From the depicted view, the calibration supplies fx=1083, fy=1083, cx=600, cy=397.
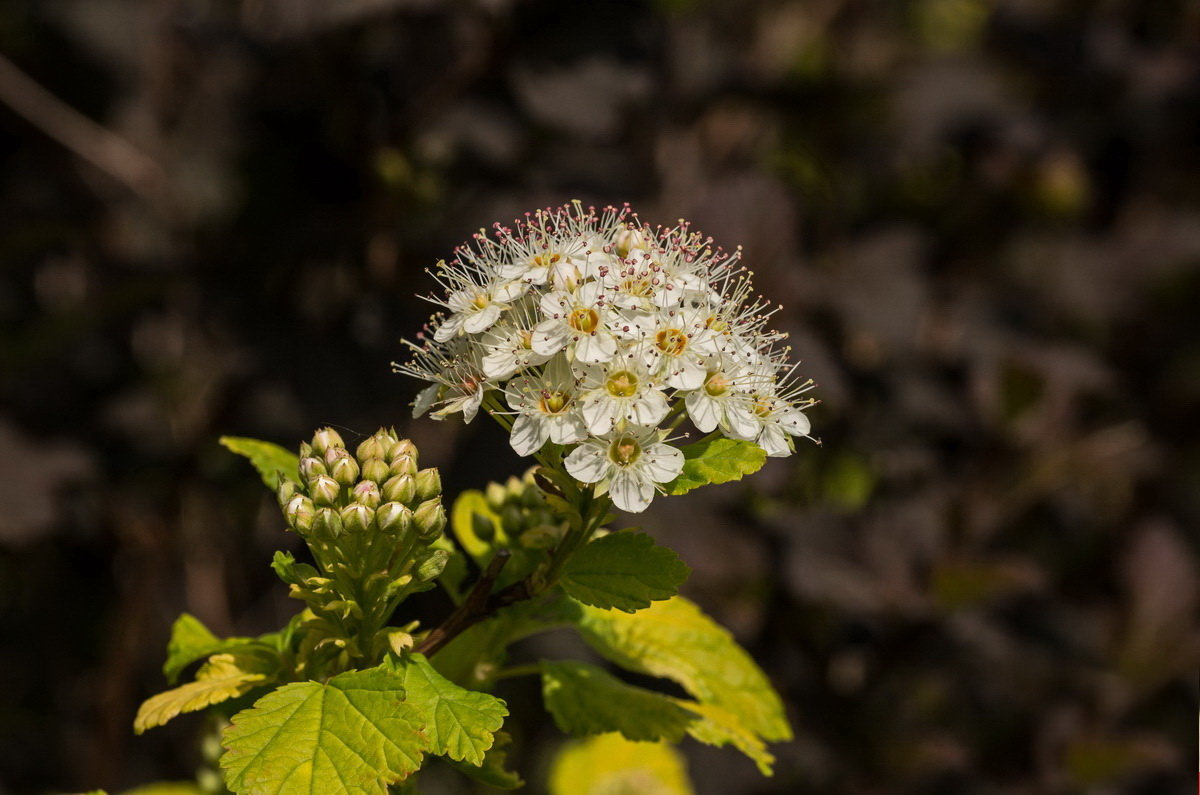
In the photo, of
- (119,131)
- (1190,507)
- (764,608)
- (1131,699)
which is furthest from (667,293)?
(1190,507)

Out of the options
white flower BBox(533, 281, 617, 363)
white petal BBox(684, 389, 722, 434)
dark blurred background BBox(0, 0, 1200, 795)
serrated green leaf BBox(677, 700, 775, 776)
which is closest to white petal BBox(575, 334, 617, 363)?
white flower BBox(533, 281, 617, 363)

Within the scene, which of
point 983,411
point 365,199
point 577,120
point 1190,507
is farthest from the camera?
point 1190,507

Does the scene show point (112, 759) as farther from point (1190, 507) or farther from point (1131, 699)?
point (1190, 507)

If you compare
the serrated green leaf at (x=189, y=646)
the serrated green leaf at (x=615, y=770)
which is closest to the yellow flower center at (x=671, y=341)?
the serrated green leaf at (x=189, y=646)

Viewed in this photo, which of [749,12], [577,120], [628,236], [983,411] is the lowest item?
[628,236]

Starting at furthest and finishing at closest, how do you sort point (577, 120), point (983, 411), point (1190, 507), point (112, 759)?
point (1190, 507), point (983, 411), point (112, 759), point (577, 120)

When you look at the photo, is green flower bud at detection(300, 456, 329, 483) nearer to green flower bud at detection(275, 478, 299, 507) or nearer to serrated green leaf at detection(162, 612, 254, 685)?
green flower bud at detection(275, 478, 299, 507)
